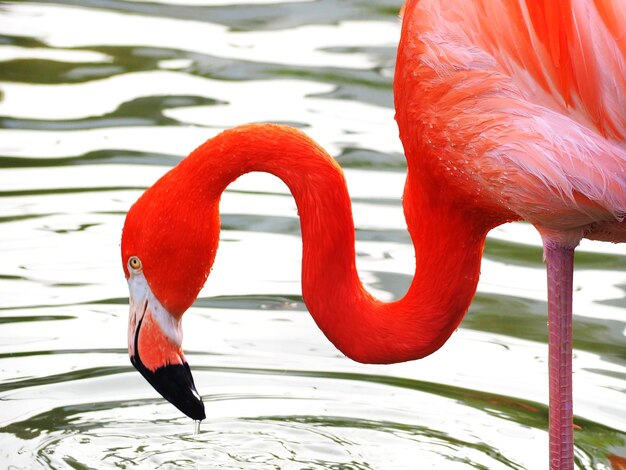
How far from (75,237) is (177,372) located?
2.35m

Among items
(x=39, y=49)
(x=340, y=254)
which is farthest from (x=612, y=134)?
(x=39, y=49)

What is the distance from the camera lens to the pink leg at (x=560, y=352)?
190 inches

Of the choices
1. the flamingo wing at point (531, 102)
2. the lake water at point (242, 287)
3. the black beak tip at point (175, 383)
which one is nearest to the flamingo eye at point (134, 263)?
the black beak tip at point (175, 383)

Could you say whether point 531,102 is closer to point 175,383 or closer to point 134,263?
Result: point 134,263

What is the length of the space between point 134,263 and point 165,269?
10 centimetres

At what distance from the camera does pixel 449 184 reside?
191 inches

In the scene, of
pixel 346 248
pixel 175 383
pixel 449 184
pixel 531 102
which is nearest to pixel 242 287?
pixel 175 383

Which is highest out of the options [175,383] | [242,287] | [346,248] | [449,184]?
[449,184]

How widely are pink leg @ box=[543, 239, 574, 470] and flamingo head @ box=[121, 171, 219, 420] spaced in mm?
1087

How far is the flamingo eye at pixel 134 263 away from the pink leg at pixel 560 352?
130 cm

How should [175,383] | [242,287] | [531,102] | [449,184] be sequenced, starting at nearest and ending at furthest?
[531,102] < [449,184] < [175,383] < [242,287]

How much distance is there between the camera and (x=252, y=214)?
7.50m

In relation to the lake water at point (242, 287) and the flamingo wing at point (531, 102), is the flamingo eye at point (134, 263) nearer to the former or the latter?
the lake water at point (242, 287)

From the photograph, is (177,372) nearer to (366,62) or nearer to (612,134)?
(612,134)
